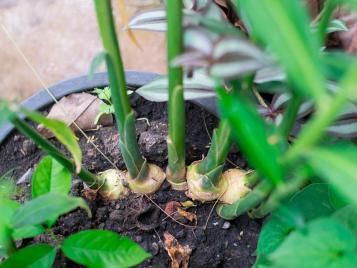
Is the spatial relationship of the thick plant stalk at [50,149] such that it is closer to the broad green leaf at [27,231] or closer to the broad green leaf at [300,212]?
the broad green leaf at [27,231]

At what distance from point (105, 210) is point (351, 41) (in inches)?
16.4

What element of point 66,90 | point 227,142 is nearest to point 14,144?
point 66,90

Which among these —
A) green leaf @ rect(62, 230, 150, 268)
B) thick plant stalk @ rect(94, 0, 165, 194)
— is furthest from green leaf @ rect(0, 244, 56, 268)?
thick plant stalk @ rect(94, 0, 165, 194)

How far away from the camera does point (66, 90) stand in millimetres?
658

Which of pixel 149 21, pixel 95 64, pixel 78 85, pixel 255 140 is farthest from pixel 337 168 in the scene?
pixel 78 85

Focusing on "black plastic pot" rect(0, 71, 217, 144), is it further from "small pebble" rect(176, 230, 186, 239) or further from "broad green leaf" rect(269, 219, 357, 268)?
"broad green leaf" rect(269, 219, 357, 268)

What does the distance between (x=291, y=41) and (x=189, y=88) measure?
0.31m

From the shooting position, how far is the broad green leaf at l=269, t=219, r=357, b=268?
0.30m

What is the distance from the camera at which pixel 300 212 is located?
459 millimetres

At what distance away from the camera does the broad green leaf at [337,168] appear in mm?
224

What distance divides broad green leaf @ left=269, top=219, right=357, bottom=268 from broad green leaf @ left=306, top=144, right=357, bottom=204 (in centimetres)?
8

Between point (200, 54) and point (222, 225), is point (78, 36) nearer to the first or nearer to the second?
point (222, 225)

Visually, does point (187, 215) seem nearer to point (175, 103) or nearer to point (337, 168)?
point (175, 103)

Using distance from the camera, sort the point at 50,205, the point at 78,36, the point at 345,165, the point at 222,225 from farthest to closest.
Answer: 1. the point at 78,36
2. the point at 222,225
3. the point at 50,205
4. the point at 345,165
